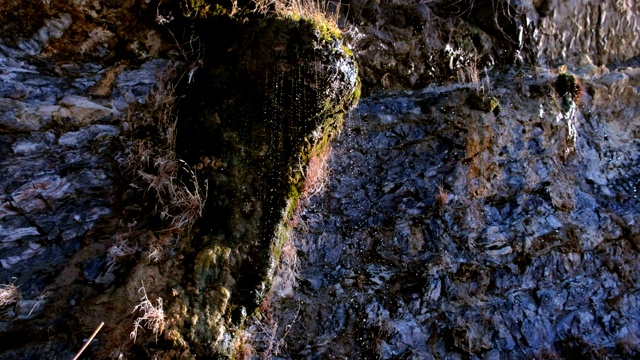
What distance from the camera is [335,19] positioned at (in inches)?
162

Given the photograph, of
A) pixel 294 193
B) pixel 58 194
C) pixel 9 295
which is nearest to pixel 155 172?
pixel 58 194

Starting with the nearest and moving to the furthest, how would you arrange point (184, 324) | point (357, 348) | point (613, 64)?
point (184, 324), point (357, 348), point (613, 64)

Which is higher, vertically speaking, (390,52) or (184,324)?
(390,52)

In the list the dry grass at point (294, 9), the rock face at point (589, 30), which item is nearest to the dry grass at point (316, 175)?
the dry grass at point (294, 9)

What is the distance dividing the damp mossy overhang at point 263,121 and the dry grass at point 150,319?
0.54 meters

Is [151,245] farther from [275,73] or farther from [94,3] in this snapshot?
[94,3]

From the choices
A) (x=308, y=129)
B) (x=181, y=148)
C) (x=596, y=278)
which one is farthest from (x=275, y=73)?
(x=596, y=278)

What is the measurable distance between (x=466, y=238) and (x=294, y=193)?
1592mm

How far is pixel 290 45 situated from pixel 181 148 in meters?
1.15

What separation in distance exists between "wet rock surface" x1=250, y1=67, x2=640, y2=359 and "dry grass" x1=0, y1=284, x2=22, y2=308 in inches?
60.9

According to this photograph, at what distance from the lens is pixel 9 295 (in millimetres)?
3033

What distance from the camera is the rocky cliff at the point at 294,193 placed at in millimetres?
3264

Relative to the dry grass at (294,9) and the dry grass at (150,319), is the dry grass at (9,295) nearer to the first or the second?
the dry grass at (150,319)

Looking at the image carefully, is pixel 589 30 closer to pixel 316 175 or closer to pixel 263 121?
pixel 316 175
